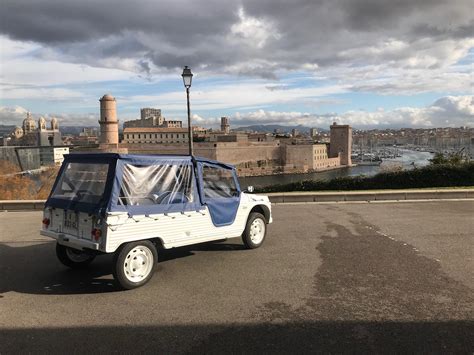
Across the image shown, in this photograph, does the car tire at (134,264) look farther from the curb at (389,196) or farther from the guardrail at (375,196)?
the curb at (389,196)

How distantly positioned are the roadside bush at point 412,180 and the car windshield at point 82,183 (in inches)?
508

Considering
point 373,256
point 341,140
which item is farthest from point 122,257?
point 341,140

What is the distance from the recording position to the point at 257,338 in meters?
4.04

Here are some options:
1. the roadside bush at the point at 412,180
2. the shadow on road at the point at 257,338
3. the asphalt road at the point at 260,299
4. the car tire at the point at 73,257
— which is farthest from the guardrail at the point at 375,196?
the shadow on road at the point at 257,338

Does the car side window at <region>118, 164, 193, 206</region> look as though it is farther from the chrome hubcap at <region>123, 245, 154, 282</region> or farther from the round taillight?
the chrome hubcap at <region>123, 245, 154, 282</region>

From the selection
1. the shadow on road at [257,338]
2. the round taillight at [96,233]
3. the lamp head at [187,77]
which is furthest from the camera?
the lamp head at [187,77]

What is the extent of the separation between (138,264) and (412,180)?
46.7 ft

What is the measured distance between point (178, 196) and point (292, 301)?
222cm

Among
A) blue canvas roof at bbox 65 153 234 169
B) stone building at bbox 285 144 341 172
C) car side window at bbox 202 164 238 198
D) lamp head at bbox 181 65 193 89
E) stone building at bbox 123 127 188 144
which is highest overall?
stone building at bbox 123 127 188 144

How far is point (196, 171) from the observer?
252 inches

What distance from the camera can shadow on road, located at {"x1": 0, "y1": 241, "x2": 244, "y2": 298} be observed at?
548cm

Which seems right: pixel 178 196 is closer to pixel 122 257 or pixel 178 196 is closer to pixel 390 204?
pixel 122 257

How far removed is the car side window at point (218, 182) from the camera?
6.64m

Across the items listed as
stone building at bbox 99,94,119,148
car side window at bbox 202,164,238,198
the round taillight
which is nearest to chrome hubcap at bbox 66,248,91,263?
the round taillight
